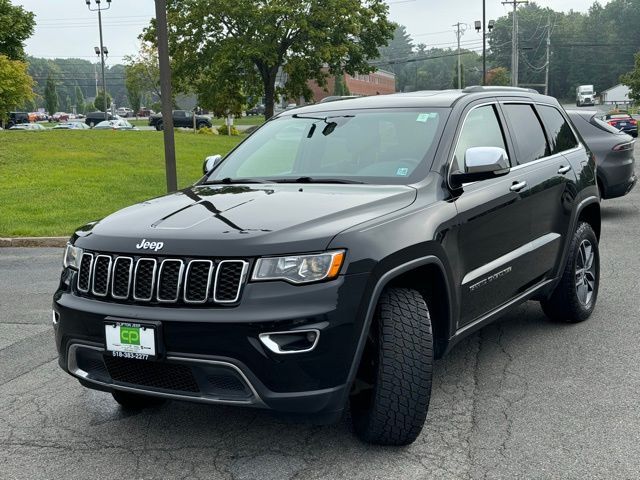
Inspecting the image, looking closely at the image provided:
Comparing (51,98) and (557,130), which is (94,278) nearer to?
(557,130)

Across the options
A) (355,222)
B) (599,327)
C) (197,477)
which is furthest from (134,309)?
(599,327)

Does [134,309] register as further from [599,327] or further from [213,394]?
[599,327]

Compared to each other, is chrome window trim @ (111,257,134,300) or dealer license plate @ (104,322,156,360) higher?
chrome window trim @ (111,257,134,300)

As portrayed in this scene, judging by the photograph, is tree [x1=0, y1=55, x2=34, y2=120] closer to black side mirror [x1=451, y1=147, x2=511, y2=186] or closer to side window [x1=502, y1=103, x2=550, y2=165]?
side window [x1=502, y1=103, x2=550, y2=165]

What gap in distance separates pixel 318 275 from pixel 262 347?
0.39 metres

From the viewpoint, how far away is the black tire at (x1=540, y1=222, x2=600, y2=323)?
238 inches

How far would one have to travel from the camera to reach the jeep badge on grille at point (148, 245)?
3.65 meters

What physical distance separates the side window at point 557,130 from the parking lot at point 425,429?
4.69ft

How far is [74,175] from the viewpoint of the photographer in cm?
1891

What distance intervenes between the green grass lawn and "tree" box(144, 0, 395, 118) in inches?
467

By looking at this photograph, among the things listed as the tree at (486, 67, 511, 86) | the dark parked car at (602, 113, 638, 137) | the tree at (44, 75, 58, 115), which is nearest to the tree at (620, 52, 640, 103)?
the dark parked car at (602, 113, 638, 137)

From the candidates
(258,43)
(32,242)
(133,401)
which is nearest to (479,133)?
(133,401)

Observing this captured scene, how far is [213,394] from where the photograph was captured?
3592 mm

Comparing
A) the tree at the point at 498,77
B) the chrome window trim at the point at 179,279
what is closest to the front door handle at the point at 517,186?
the chrome window trim at the point at 179,279
